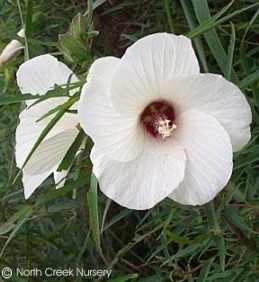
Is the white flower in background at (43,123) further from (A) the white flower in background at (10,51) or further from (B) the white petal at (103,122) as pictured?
(A) the white flower in background at (10,51)

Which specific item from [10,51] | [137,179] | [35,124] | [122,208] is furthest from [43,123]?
[122,208]

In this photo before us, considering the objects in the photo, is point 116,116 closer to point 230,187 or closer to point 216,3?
point 230,187

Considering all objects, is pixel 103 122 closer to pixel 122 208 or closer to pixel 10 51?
pixel 10 51

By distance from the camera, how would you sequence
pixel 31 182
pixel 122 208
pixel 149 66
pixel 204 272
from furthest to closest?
1. pixel 122 208
2. pixel 204 272
3. pixel 31 182
4. pixel 149 66

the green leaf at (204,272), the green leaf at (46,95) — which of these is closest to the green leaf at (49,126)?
the green leaf at (46,95)

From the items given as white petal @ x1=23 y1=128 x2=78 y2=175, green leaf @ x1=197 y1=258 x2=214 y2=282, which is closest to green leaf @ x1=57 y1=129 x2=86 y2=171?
white petal @ x1=23 y1=128 x2=78 y2=175

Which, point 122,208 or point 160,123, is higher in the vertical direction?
point 160,123
